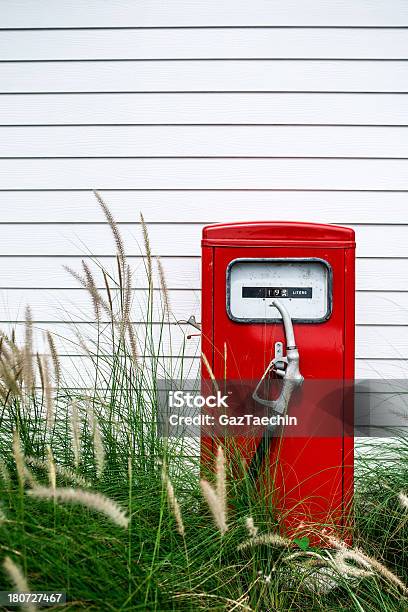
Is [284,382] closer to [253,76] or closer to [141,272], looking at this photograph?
[141,272]

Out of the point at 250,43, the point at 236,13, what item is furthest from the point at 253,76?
the point at 236,13

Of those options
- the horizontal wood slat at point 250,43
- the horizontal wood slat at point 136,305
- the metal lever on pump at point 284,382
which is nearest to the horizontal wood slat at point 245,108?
the horizontal wood slat at point 250,43

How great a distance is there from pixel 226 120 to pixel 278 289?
1148 millimetres

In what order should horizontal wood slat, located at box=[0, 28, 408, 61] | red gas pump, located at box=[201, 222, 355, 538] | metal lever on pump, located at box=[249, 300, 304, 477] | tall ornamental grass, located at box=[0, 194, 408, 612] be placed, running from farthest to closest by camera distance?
1. horizontal wood slat, located at box=[0, 28, 408, 61]
2. red gas pump, located at box=[201, 222, 355, 538]
3. metal lever on pump, located at box=[249, 300, 304, 477]
4. tall ornamental grass, located at box=[0, 194, 408, 612]

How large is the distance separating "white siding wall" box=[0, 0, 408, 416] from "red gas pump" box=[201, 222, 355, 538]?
741 mm

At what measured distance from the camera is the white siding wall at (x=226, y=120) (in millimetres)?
3188

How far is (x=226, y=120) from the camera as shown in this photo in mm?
3201

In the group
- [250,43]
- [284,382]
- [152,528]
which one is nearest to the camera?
[152,528]

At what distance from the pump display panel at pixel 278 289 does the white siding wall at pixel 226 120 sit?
76 cm

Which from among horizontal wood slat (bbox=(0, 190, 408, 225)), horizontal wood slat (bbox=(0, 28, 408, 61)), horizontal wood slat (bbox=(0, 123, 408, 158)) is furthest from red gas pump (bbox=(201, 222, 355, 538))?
horizontal wood slat (bbox=(0, 28, 408, 61))

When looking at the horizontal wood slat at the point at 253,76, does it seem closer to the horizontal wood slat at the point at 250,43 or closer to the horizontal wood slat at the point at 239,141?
the horizontal wood slat at the point at 250,43

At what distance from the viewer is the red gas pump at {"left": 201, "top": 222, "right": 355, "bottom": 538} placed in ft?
8.07

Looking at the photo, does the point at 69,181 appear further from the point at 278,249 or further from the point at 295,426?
the point at 295,426

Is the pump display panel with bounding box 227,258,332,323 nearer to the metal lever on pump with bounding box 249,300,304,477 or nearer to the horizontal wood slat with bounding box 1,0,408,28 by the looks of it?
the metal lever on pump with bounding box 249,300,304,477
